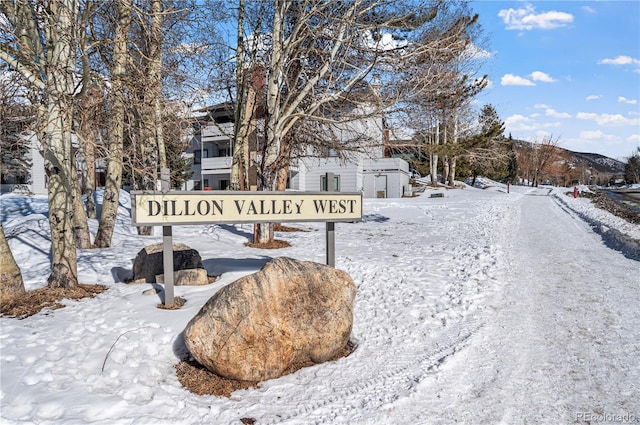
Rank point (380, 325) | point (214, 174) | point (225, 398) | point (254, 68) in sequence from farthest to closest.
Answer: point (214, 174) < point (254, 68) < point (380, 325) < point (225, 398)

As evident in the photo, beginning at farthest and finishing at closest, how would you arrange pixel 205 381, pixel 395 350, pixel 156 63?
pixel 156 63
pixel 395 350
pixel 205 381

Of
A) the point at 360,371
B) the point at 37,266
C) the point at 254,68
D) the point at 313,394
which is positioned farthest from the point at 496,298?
the point at 254,68

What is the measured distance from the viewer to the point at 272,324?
4.43 metres

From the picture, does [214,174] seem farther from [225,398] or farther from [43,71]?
[225,398]

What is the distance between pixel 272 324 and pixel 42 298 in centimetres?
369

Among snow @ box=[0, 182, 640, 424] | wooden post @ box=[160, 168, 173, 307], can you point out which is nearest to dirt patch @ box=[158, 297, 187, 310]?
wooden post @ box=[160, 168, 173, 307]

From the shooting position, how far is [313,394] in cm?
393

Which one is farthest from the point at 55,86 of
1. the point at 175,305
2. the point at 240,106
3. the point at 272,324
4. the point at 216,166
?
the point at 216,166

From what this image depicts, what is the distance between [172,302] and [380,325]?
2997 millimetres

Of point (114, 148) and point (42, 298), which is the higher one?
point (114, 148)

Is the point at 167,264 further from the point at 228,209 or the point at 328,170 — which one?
the point at 328,170

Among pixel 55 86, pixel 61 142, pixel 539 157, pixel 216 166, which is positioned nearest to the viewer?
pixel 55 86

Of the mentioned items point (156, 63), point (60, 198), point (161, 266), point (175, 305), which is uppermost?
point (156, 63)

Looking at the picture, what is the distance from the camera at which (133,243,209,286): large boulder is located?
6625mm
